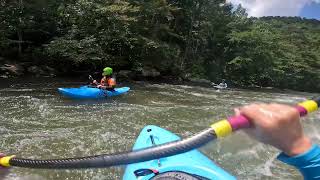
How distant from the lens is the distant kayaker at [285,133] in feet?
2.97

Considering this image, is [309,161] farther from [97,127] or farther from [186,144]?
[97,127]

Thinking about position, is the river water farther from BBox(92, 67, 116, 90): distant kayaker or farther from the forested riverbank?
the forested riverbank

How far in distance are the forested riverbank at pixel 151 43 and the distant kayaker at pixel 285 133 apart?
51.7 ft

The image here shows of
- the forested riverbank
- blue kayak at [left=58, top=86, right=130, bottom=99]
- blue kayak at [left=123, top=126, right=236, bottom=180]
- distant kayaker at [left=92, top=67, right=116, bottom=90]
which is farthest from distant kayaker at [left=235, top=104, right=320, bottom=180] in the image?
the forested riverbank

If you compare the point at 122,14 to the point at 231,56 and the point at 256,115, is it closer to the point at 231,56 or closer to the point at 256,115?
the point at 231,56

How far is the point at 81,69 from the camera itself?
1919 centimetres

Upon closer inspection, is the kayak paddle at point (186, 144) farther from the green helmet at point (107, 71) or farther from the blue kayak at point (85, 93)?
the green helmet at point (107, 71)

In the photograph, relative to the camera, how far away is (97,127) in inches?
289

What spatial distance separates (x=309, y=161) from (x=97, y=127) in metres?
6.59

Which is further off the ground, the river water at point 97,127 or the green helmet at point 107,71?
the green helmet at point 107,71

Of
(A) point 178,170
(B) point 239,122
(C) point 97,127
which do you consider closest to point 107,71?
(C) point 97,127

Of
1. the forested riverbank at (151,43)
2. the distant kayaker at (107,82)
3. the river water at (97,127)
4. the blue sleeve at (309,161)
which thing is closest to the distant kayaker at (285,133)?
the blue sleeve at (309,161)

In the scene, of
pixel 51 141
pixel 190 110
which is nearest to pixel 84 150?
pixel 51 141

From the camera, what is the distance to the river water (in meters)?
5.27
